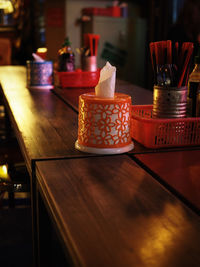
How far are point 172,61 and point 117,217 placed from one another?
57cm

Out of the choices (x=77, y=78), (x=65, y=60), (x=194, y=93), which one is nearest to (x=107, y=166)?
(x=194, y=93)

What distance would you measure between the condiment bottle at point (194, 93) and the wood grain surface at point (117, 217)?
358 mm

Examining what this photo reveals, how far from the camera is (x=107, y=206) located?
2.33 feet

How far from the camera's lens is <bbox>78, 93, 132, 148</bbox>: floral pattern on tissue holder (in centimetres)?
99

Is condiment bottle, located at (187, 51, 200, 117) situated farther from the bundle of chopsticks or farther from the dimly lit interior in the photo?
the bundle of chopsticks

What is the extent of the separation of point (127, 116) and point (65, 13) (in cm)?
547

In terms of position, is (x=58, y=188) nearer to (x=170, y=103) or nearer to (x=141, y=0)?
(x=170, y=103)

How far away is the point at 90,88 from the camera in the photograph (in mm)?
2264

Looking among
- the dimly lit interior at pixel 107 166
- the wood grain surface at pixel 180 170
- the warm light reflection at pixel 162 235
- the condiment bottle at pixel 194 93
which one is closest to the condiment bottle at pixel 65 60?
the dimly lit interior at pixel 107 166

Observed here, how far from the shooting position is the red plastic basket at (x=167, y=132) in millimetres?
1076

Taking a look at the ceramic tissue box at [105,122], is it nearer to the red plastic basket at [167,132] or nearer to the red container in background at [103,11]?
the red plastic basket at [167,132]

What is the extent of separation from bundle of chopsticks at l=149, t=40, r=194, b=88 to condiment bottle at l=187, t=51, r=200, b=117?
0.36ft

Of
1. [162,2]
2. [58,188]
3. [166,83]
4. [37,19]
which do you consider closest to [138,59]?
[162,2]

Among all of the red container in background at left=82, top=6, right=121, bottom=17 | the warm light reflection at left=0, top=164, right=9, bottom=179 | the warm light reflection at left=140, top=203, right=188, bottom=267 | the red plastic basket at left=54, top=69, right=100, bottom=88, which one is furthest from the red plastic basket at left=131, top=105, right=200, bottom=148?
the red container in background at left=82, top=6, right=121, bottom=17
